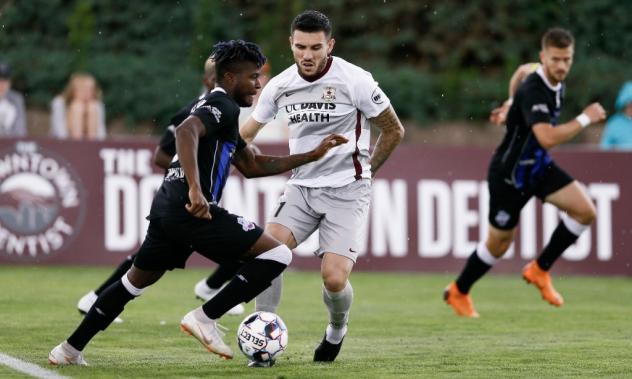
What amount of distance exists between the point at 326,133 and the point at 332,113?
0.46ft

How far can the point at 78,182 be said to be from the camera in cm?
1566

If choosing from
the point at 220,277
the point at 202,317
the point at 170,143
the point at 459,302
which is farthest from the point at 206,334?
the point at 459,302

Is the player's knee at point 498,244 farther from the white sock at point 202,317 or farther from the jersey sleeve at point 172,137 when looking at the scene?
the white sock at point 202,317

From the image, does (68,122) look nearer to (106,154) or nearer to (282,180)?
(106,154)

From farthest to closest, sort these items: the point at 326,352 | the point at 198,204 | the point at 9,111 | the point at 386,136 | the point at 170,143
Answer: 1. the point at 9,111
2. the point at 170,143
3. the point at 386,136
4. the point at 326,352
5. the point at 198,204

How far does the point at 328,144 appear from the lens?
843 centimetres

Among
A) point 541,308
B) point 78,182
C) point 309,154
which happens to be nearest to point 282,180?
point 78,182

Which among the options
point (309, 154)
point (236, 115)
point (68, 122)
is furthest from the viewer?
point (68, 122)

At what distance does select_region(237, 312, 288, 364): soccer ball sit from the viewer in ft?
27.2

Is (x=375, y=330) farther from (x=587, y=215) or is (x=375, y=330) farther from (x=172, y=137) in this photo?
(x=587, y=215)

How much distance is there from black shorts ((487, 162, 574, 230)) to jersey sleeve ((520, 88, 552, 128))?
629mm

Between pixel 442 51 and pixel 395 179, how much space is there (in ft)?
29.3

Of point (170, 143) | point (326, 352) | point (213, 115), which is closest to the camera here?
point (213, 115)

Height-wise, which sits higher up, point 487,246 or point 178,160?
point 178,160
